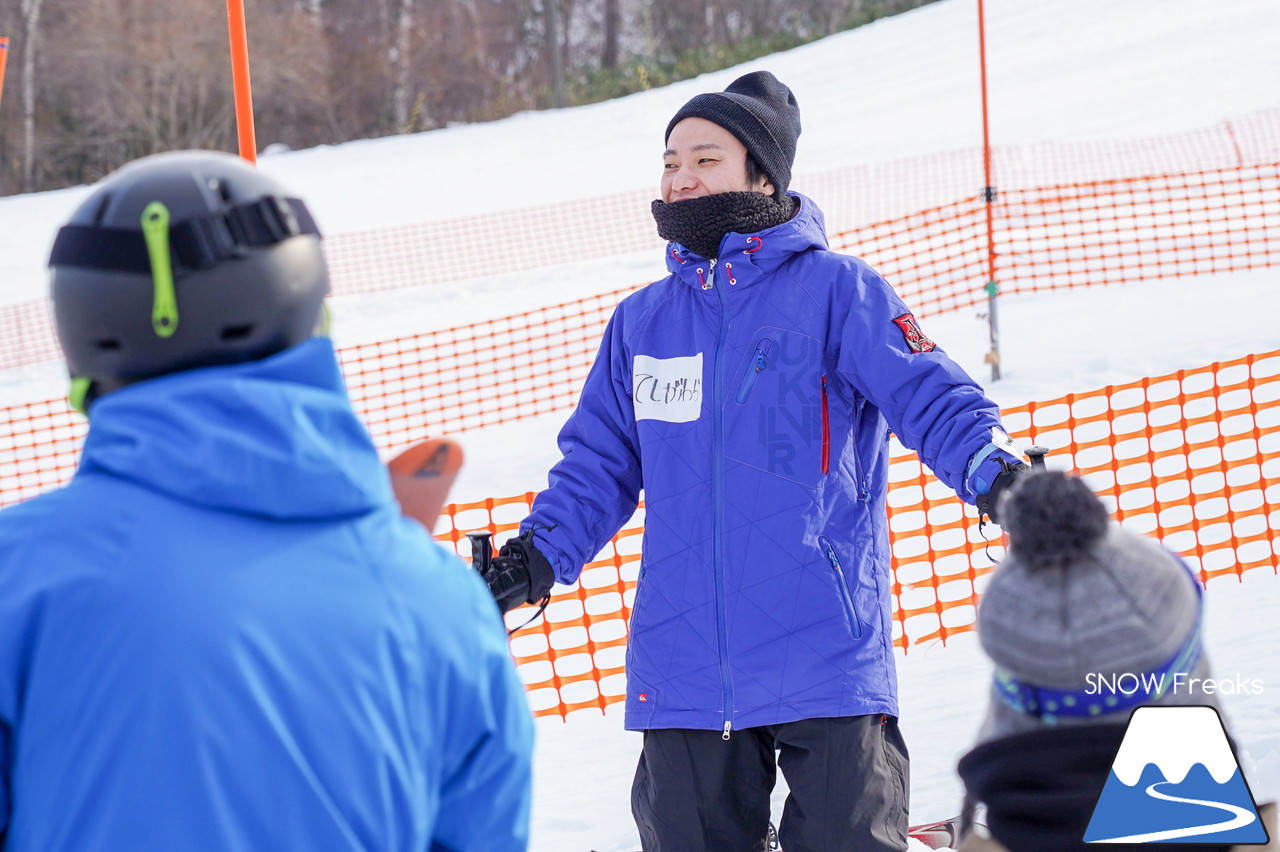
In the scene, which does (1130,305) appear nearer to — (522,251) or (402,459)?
(522,251)

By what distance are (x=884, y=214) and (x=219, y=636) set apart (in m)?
13.1

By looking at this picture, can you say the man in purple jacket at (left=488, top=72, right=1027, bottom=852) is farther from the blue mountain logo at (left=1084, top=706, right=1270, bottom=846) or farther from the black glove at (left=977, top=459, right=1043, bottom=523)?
the blue mountain logo at (left=1084, top=706, right=1270, bottom=846)

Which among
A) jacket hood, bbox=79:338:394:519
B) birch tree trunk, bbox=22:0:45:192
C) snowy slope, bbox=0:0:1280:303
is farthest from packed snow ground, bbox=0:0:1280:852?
birch tree trunk, bbox=22:0:45:192

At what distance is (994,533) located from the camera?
5.86 metres

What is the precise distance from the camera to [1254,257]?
10.1 metres

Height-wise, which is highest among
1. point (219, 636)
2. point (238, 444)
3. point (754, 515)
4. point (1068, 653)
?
point (238, 444)

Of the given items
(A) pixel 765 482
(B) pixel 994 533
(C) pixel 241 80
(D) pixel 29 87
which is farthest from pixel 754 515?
(D) pixel 29 87

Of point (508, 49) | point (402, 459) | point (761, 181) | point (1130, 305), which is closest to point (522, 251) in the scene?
point (1130, 305)

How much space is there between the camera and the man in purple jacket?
246cm

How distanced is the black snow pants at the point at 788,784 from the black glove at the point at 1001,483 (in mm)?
555

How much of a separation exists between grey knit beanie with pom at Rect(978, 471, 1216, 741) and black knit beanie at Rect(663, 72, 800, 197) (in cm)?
149

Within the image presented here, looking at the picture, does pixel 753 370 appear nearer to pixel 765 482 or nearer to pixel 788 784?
pixel 765 482

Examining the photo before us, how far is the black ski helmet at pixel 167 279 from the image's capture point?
1191mm

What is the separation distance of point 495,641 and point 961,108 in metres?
18.9
